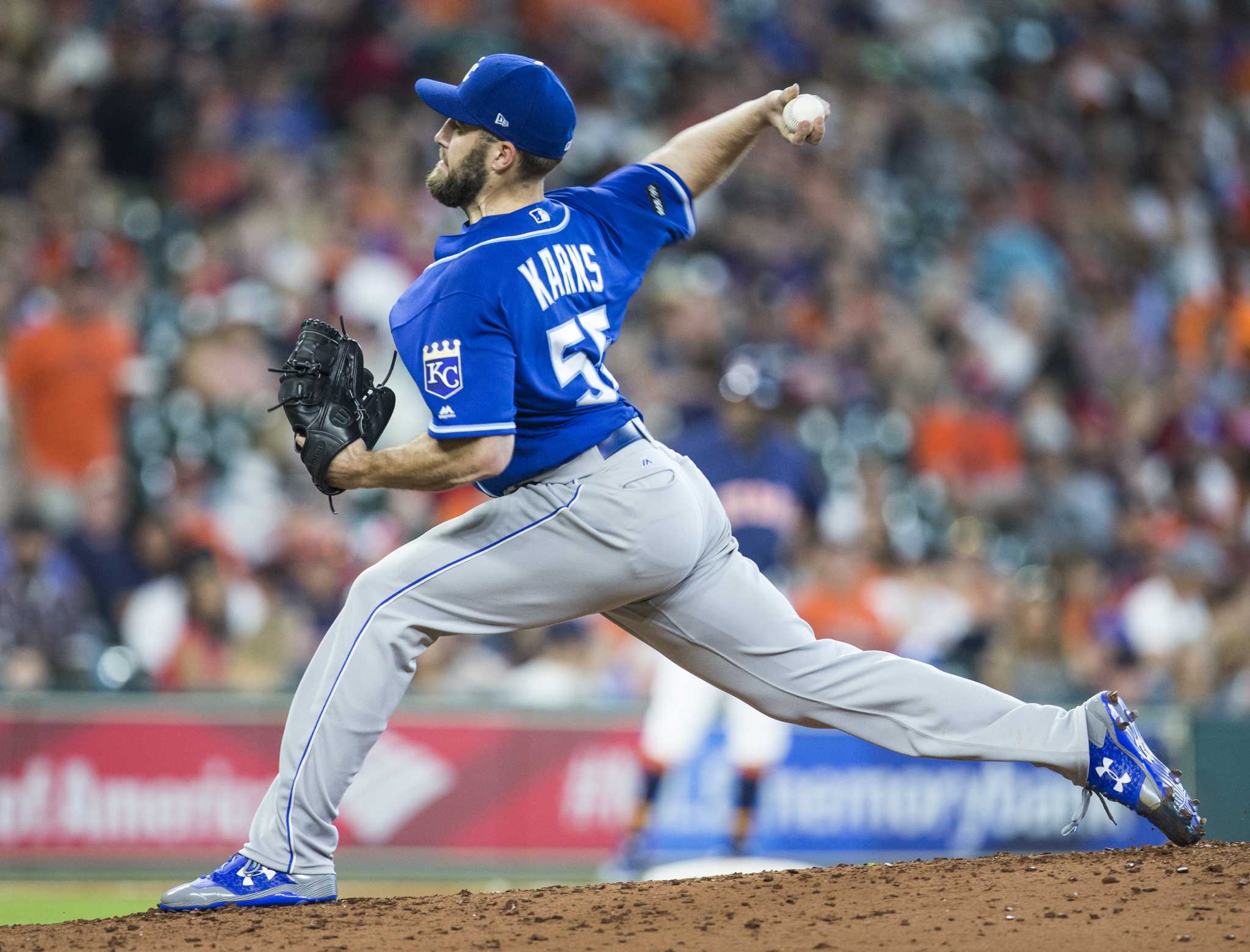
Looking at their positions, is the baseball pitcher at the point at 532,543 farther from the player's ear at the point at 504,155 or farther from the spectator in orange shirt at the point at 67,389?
the spectator in orange shirt at the point at 67,389

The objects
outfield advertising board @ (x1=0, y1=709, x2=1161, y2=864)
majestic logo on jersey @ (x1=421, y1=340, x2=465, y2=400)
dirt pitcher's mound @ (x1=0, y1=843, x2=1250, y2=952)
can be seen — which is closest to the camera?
dirt pitcher's mound @ (x1=0, y1=843, x2=1250, y2=952)

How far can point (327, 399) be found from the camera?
3.78m

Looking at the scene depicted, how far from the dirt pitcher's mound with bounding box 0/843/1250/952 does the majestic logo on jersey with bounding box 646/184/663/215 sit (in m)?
1.74

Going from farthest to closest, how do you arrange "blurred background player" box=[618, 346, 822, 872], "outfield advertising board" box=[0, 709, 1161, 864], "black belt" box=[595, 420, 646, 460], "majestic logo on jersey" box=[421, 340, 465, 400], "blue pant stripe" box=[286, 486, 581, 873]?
"outfield advertising board" box=[0, 709, 1161, 864]
"blurred background player" box=[618, 346, 822, 872]
"black belt" box=[595, 420, 646, 460]
"blue pant stripe" box=[286, 486, 581, 873]
"majestic logo on jersey" box=[421, 340, 465, 400]

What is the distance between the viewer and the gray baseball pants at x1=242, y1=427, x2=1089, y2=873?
371 centimetres

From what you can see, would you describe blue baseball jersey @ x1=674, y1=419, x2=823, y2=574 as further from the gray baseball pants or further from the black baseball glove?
the black baseball glove

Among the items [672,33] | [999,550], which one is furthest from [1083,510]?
[672,33]

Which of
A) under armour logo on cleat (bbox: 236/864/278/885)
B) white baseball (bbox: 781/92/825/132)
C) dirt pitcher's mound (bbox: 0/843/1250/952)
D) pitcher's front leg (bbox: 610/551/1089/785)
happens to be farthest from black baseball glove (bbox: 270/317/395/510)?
white baseball (bbox: 781/92/825/132)

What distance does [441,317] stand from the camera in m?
3.61

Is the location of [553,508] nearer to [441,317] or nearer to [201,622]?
[441,317]

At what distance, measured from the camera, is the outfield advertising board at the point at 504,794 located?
25.3ft

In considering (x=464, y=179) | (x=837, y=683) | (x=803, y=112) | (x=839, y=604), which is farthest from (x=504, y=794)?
(x=803, y=112)

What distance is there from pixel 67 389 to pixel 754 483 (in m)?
3.79

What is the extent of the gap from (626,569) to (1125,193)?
10534 mm
